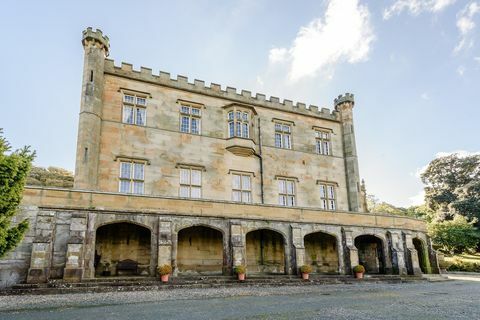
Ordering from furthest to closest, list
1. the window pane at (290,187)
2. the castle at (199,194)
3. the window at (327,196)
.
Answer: the window at (327,196) < the window pane at (290,187) < the castle at (199,194)

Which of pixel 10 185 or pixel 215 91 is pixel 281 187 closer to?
pixel 215 91

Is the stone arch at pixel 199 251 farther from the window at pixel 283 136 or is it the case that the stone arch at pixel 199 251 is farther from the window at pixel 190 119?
the window at pixel 283 136

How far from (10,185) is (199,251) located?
9715mm

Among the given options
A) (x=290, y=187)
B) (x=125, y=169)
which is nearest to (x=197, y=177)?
(x=125, y=169)

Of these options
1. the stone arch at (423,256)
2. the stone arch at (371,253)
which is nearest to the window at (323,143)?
the stone arch at (371,253)

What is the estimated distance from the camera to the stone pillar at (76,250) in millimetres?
13109

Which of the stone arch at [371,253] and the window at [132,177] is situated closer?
the window at [132,177]

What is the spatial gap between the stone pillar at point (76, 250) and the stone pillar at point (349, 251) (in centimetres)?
1324

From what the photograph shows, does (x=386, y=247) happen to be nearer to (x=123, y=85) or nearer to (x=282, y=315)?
(x=282, y=315)

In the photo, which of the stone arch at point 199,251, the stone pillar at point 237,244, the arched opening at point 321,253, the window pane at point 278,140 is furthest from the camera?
the window pane at point 278,140

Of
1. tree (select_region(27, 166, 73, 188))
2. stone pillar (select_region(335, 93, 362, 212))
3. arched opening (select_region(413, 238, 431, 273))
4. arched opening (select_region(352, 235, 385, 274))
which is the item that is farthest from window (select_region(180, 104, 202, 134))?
arched opening (select_region(413, 238, 431, 273))

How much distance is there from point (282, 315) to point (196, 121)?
628 inches

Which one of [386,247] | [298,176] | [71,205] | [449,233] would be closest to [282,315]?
[71,205]

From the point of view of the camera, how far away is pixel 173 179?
2058cm
